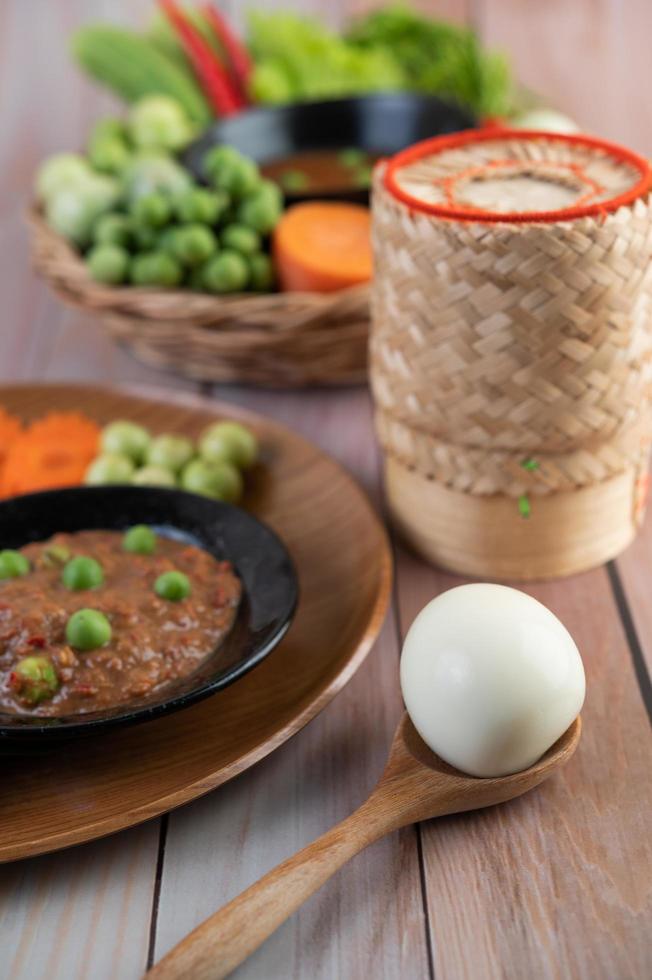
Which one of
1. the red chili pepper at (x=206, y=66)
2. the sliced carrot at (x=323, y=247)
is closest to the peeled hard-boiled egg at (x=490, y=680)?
the sliced carrot at (x=323, y=247)

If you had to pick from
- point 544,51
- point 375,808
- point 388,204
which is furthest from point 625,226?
point 544,51

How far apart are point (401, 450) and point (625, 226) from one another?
358 mm

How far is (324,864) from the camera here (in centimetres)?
93

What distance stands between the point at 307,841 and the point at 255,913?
0.16 m

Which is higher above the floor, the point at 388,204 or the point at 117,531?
the point at 388,204

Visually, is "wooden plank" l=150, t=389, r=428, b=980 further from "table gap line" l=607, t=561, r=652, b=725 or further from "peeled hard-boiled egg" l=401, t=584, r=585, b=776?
"table gap line" l=607, t=561, r=652, b=725

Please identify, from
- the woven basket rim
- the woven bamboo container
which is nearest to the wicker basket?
the woven basket rim

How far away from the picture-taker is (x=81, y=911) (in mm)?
975

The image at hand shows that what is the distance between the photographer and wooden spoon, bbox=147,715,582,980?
2.85 feet

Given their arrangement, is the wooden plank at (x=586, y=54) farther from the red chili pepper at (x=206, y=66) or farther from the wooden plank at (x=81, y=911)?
the wooden plank at (x=81, y=911)

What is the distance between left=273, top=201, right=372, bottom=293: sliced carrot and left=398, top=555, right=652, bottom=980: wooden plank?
0.76 m

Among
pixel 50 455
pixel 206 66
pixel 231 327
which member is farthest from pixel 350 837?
pixel 206 66

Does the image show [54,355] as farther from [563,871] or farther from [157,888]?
[563,871]

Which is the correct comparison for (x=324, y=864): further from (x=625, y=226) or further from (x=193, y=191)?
(x=193, y=191)
